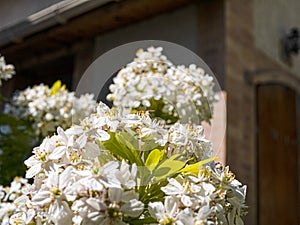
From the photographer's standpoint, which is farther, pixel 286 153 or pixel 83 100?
pixel 286 153

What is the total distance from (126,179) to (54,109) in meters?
1.14

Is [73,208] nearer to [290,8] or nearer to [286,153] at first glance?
[286,153]

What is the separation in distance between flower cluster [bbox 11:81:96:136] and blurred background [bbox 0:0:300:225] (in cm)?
112

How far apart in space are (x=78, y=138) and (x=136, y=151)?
110mm

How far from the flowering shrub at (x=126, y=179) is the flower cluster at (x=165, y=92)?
65 cm

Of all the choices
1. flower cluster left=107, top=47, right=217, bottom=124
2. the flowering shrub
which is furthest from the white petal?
flower cluster left=107, top=47, right=217, bottom=124

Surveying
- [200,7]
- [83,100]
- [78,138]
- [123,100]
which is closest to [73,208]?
[78,138]

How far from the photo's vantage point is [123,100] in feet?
4.92

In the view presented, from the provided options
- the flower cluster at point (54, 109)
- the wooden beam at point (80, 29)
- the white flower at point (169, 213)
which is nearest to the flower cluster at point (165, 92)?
the flower cluster at point (54, 109)

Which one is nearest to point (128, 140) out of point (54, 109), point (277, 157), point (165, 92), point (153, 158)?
point (153, 158)

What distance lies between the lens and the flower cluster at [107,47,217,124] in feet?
4.91

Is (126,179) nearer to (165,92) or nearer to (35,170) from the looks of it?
(35,170)

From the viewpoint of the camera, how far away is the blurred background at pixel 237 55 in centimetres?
332

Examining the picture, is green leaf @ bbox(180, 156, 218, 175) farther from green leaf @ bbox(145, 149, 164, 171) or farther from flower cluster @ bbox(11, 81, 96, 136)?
flower cluster @ bbox(11, 81, 96, 136)
